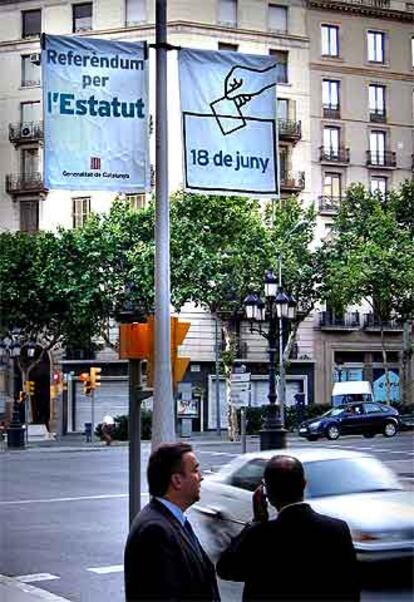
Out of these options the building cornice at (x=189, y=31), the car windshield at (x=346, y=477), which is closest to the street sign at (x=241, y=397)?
the car windshield at (x=346, y=477)

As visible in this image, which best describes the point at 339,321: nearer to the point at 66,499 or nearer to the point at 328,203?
the point at 328,203

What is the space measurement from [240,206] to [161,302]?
3150 cm

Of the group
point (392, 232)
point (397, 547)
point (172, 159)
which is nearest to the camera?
point (397, 547)

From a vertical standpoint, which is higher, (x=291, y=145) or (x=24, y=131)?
(x=24, y=131)

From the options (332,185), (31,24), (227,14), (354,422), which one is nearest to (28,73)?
(31,24)

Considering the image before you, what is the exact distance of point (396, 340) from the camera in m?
55.5

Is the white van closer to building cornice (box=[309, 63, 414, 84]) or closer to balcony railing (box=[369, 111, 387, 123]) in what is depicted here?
balcony railing (box=[369, 111, 387, 123])

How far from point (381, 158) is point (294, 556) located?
51.2m

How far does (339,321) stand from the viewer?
177 feet

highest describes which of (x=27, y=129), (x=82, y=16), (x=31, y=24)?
(x=31, y=24)

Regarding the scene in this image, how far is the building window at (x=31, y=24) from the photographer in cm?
4216

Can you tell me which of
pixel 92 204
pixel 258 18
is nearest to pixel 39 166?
pixel 92 204

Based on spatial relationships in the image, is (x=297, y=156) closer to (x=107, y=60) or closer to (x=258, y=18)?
(x=258, y=18)

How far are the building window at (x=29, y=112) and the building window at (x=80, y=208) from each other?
445cm
